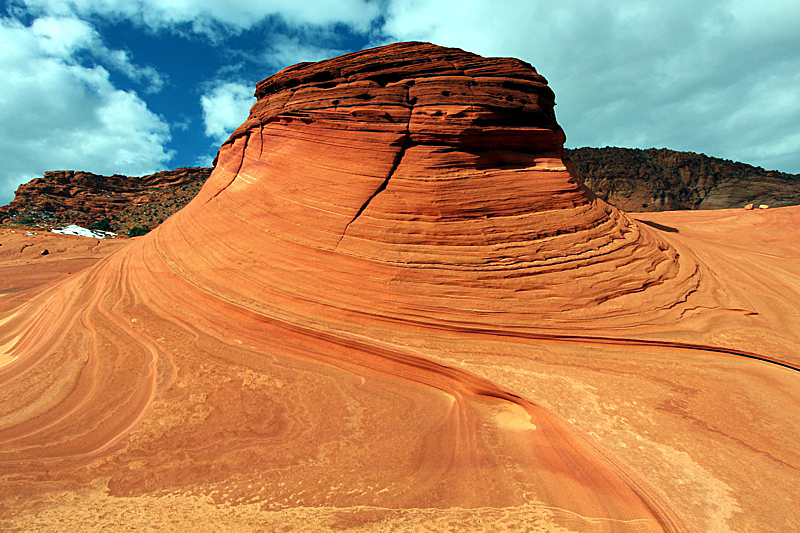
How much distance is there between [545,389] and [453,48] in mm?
8967

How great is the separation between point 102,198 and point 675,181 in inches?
3271

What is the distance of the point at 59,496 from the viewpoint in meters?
3.88

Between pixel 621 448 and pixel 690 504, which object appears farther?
pixel 621 448

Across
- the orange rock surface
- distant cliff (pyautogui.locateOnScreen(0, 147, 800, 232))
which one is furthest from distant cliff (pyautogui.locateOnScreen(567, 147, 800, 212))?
the orange rock surface

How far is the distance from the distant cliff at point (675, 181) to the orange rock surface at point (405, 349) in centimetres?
5213

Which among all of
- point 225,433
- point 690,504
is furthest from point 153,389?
point 690,504

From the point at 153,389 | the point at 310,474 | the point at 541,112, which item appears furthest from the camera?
the point at 541,112

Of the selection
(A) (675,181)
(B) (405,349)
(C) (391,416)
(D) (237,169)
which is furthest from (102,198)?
(A) (675,181)

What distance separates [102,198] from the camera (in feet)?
170

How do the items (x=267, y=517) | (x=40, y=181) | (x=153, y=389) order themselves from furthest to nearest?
(x=40, y=181) < (x=153, y=389) < (x=267, y=517)

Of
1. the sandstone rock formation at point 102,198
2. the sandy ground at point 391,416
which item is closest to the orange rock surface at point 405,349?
the sandy ground at point 391,416

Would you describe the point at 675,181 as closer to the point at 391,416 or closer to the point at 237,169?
the point at 237,169

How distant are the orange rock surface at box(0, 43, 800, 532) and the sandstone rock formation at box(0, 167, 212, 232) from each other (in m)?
40.1

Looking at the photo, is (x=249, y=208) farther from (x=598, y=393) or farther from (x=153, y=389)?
(x=598, y=393)
